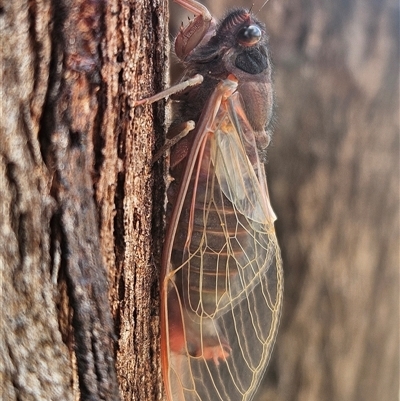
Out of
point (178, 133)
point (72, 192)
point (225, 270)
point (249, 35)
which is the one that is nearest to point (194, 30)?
point (249, 35)

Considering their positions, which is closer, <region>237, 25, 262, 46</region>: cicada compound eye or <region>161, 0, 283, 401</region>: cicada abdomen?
<region>161, 0, 283, 401</region>: cicada abdomen

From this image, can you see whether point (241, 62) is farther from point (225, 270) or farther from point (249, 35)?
point (225, 270)

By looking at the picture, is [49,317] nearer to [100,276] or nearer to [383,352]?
[100,276]

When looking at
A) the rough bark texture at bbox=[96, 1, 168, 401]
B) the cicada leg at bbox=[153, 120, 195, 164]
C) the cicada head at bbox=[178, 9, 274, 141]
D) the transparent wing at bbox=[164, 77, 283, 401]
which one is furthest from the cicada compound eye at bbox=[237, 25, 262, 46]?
the rough bark texture at bbox=[96, 1, 168, 401]

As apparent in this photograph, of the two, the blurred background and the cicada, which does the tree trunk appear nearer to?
the cicada

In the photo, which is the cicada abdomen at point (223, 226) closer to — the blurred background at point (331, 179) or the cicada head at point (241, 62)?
the cicada head at point (241, 62)

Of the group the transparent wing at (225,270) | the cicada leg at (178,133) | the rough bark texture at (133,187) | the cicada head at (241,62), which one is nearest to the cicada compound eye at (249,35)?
the cicada head at (241,62)

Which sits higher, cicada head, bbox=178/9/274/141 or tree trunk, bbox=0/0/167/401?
cicada head, bbox=178/9/274/141
